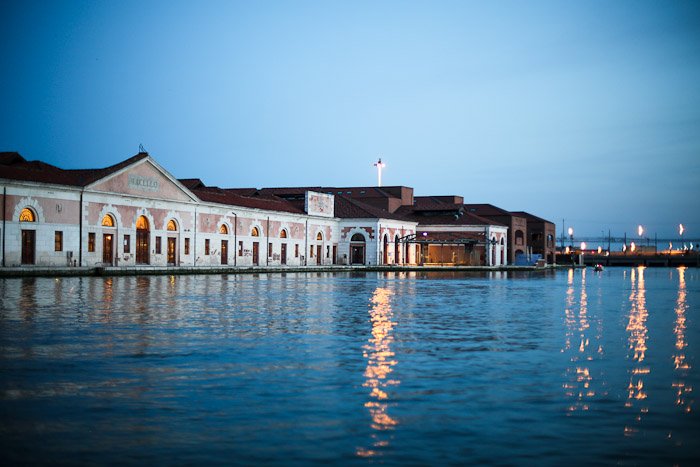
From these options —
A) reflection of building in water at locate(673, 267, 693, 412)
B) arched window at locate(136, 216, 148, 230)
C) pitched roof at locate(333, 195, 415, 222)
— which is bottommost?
reflection of building in water at locate(673, 267, 693, 412)

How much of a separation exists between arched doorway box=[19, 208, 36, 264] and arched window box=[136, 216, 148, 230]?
30.1 ft

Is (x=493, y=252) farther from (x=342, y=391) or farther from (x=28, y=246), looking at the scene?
(x=342, y=391)

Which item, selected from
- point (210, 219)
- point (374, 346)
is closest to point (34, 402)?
point (374, 346)

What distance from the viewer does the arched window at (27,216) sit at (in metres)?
45.2

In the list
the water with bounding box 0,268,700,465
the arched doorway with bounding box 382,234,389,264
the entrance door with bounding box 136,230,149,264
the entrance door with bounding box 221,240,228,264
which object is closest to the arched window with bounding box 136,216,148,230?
the entrance door with bounding box 136,230,149,264

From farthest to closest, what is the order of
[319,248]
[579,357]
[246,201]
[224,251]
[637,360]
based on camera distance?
[319,248] < [246,201] < [224,251] < [579,357] < [637,360]

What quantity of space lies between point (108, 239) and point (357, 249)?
35834mm

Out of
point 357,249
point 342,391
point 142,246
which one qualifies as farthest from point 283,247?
point 342,391

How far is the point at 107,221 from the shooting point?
51.8 metres

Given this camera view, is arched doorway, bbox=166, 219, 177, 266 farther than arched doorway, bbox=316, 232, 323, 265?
No

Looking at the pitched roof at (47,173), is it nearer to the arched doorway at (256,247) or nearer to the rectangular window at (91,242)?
the rectangular window at (91,242)

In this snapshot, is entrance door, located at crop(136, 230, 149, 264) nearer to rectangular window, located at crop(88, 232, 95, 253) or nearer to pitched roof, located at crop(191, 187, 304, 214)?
rectangular window, located at crop(88, 232, 95, 253)

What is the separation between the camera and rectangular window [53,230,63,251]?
47.3m

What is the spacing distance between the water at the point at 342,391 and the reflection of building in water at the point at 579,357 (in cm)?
4
